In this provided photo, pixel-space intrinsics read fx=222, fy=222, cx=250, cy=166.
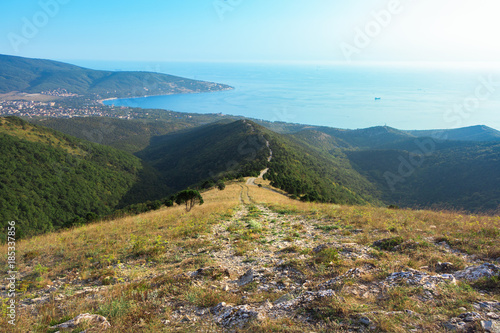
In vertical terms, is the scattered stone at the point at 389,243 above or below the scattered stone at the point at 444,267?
below

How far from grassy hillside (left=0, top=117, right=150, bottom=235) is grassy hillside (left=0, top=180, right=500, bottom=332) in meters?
38.7

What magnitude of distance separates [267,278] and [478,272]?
17.4 ft

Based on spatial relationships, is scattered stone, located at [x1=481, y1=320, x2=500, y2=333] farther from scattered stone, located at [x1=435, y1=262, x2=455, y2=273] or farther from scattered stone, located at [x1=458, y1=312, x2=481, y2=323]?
scattered stone, located at [x1=435, y1=262, x2=455, y2=273]

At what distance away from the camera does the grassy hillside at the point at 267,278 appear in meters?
4.25

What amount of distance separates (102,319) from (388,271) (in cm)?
684

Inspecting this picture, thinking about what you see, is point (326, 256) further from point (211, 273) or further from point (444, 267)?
point (211, 273)

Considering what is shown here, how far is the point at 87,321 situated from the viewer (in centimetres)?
433

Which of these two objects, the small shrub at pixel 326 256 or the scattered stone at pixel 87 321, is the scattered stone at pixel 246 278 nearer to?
Result: the small shrub at pixel 326 256

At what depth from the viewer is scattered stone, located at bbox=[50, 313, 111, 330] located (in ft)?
14.0

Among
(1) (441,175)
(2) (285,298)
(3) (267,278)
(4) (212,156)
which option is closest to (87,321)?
(2) (285,298)

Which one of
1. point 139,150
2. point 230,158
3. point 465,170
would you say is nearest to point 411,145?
point 465,170

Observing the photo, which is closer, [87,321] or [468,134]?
[87,321]

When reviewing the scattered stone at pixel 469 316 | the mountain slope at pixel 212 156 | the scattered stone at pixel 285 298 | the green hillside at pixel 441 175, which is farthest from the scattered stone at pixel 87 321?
the green hillside at pixel 441 175

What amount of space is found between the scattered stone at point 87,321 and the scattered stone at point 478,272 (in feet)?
26.9
